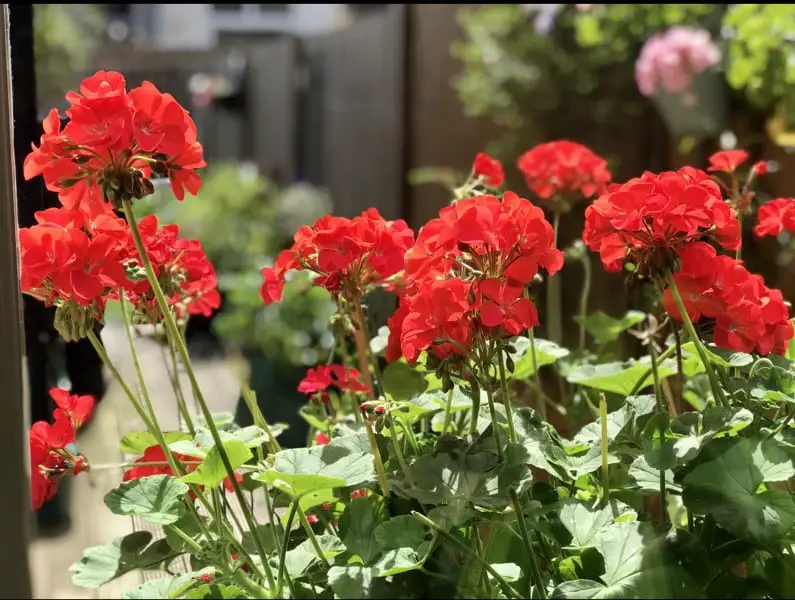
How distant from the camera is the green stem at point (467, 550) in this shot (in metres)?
0.51

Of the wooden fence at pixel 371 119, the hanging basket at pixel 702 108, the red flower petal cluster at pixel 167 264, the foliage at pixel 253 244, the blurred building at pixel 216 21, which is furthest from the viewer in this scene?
the blurred building at pixel 216 21

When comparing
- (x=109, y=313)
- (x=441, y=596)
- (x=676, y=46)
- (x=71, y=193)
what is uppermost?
(x=676, y=46)

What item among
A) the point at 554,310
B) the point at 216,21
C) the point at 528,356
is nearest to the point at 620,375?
the point at 528,356

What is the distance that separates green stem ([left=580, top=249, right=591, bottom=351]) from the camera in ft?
3.18

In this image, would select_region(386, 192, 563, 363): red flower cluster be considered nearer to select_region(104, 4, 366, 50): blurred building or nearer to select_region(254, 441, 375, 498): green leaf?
select_region(254, 441, 375, 498): green leaf

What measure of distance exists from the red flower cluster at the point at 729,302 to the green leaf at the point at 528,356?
153 millimetres

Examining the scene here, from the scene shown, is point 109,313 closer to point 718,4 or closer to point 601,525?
point 601,525

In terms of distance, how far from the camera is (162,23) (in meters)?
3.40

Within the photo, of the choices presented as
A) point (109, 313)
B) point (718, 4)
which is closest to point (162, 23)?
point (718, 4)

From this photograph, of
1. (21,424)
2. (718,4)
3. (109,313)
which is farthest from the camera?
(718,4)

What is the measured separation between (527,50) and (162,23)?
149cm

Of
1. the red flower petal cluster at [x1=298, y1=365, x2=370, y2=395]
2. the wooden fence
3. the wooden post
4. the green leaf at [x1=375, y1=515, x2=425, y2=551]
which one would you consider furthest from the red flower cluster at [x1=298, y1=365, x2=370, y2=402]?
the wooden fence

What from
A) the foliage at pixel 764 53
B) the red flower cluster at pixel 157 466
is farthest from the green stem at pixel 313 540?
the foliage at pixel 764 53

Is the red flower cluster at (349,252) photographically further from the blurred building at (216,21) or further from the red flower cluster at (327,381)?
the blurred building at (216,21)
